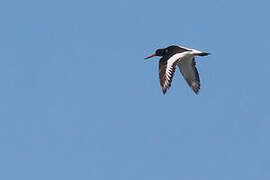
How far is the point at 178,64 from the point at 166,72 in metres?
4.88

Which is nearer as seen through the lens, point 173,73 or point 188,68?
point 173,73

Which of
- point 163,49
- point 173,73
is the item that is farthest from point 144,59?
point 173,73

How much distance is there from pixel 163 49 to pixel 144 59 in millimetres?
1598

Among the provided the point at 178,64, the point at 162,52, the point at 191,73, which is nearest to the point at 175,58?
the point at 162,52

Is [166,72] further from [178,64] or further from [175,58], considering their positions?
[178,64]

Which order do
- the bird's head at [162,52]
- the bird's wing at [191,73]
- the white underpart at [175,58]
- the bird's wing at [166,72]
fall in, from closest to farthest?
the bird's wing at [166,72] < the white underpart at [175,58] < the bird's head at [162,52] < the bird's wing at [191,73]

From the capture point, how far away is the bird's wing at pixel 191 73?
153ft

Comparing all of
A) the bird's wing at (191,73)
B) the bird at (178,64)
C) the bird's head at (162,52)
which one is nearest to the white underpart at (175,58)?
the bird at (178,64)

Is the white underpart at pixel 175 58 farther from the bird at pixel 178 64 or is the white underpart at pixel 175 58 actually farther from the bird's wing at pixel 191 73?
the bird's wing at pixel 191 73

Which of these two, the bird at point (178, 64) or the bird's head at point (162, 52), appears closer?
the bird at point (178, 64)

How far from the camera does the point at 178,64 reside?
46.9 meters

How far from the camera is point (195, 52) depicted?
44594 mm

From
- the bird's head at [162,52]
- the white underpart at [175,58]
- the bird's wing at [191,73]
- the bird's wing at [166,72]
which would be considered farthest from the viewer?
the bird's wing at [191,73]

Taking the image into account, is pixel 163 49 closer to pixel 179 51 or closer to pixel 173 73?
pixel 179 51
